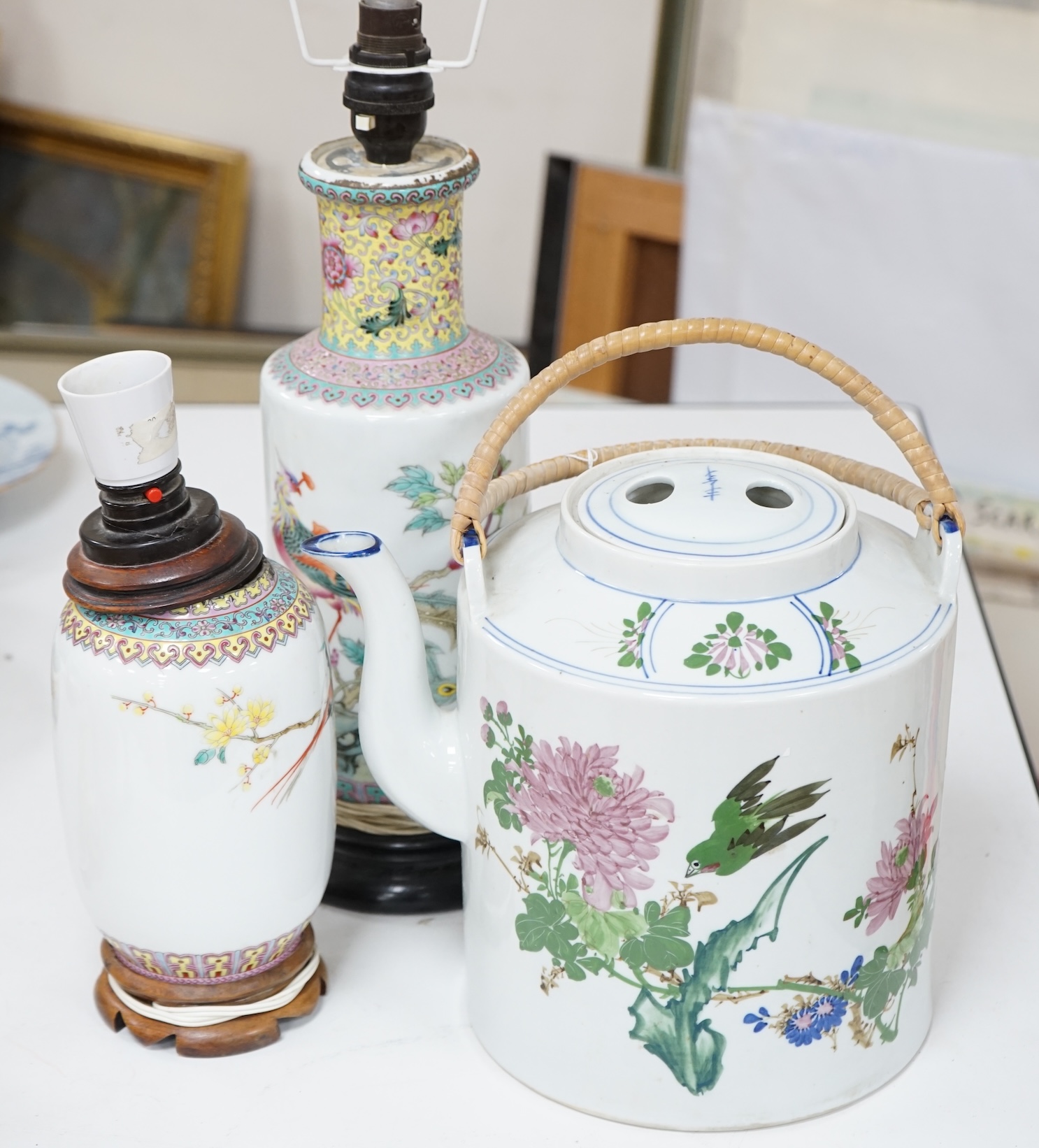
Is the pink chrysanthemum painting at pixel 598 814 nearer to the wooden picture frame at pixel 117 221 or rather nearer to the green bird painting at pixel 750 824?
the green bird painting at pixel 750 824

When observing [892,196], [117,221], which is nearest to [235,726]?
[892,196]

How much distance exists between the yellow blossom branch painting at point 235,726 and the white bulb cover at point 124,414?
97 mm

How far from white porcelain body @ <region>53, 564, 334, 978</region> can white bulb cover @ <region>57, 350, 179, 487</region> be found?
65 mm

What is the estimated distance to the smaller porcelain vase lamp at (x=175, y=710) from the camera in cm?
60

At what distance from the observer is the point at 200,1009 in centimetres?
69

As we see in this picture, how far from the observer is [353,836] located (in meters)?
0.80

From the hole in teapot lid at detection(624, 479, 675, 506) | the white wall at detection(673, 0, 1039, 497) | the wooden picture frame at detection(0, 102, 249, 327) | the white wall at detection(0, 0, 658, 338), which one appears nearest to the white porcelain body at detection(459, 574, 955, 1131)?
the hole in teapot lid at detection(624, 479, 675, 506)

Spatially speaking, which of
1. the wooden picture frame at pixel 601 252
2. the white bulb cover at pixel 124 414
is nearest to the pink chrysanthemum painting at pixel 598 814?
the white bulb cover at pixel 124 414

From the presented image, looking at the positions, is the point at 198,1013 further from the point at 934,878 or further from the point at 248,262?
the point at 248,262

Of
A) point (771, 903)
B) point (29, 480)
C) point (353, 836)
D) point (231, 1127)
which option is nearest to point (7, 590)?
point (29, 480)

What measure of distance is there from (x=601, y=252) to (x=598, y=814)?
59.9 inches

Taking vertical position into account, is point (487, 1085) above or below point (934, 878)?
below

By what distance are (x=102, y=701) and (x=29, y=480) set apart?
0.71 meters

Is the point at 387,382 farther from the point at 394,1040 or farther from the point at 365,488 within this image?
the point at 394,1040
